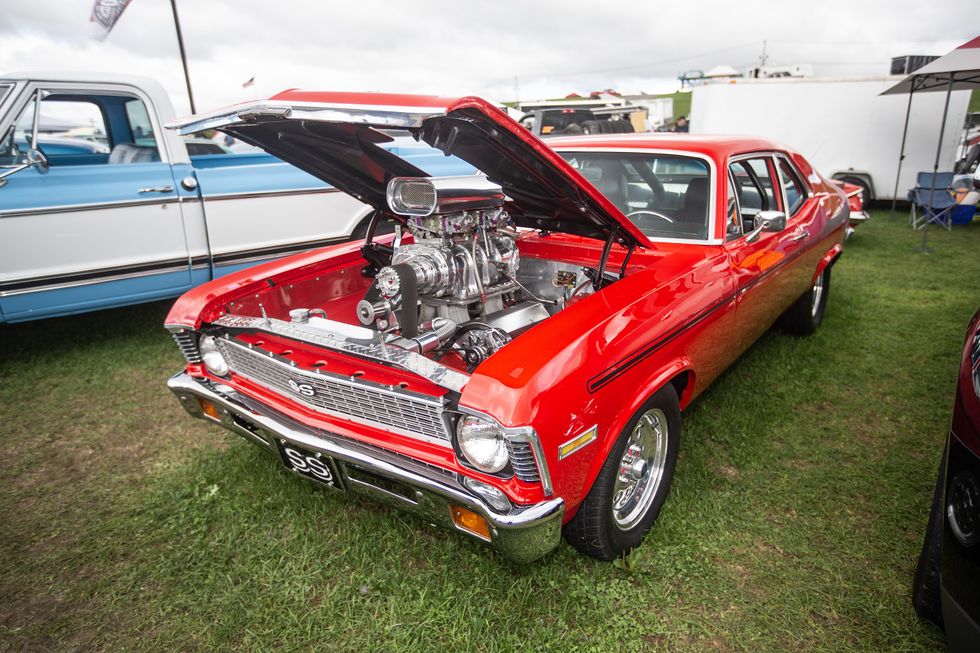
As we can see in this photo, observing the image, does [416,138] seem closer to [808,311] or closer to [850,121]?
[808,311]

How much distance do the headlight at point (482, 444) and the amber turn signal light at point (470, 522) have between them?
0.14 meters

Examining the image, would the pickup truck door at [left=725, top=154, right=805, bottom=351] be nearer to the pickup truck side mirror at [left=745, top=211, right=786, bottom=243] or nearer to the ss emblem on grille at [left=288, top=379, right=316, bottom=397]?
the pickup truck side mirror at [left=745, top=211, right=786, bottom=243]

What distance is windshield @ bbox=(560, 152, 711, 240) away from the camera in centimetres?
285

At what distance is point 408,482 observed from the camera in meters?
1.76

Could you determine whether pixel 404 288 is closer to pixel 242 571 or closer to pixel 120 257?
pixel 242 571

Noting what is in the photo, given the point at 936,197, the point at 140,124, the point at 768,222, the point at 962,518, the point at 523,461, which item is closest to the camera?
the point at 962,518

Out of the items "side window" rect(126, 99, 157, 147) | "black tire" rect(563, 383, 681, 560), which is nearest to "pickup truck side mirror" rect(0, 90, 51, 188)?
"side window" rect(126, 99, 157, 147)

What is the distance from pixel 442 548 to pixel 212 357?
1270 mm

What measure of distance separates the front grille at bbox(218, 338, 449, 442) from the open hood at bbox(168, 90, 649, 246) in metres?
0.83

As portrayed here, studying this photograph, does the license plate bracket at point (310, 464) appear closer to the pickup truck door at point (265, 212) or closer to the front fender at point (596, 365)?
the front fender at point (596, 365)

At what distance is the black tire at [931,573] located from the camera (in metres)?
1.75

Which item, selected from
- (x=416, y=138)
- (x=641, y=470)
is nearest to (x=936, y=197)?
(x=641, y=470)

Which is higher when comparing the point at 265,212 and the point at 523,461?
the point at 265,212

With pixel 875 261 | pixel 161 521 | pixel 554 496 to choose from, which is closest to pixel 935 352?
pixel 875 261
